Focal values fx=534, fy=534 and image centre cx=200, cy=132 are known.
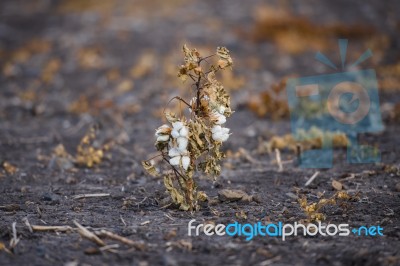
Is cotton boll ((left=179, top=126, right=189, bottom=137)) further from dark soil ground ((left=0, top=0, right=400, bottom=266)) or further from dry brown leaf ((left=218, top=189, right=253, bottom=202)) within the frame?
dry brown leaf ((left=218, top=189, right=253, bottom=202))

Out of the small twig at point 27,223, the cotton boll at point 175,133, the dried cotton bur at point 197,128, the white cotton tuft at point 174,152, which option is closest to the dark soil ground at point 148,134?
the small twig at point 27,223

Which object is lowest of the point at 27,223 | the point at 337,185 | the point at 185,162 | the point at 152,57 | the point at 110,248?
the point at 110,248

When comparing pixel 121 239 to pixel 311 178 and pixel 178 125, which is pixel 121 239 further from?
pixel 311 178

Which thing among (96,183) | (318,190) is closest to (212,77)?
(318,190)

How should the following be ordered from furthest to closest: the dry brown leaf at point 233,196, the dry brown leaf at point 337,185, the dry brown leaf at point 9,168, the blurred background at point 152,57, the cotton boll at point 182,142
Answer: the blurred background at point 152,57, the dry brown leaf at point 9,168, the dry brown leaf at point 337,185, the dry brown leaf at point 233,196, the cotton boll at point 182,142

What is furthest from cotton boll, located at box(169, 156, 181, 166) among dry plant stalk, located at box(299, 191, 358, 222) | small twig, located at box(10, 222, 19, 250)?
small twig, located at box(10, 222, 19, 250)

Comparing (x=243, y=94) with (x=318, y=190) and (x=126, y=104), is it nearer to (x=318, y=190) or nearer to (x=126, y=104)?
(x=126, y=104)

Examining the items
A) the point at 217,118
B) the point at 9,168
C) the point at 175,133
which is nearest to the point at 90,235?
the point at 175,133

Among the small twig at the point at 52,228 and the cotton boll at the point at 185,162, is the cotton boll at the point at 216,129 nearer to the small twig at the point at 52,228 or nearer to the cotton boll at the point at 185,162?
the cotton boll at the point at 185,162
